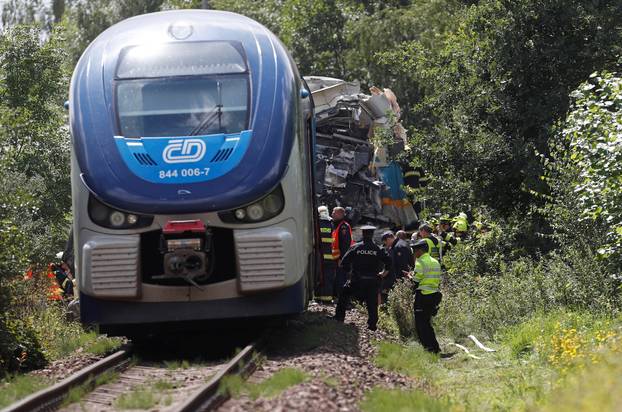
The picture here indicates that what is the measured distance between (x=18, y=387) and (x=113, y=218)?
2.02m

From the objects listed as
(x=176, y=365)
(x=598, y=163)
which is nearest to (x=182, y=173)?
(x=176, y=365)

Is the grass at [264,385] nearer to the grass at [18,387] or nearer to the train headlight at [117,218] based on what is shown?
the grass at [18,387]

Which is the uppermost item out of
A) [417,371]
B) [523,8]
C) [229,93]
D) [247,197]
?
[523,8]

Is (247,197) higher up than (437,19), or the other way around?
(437,19)

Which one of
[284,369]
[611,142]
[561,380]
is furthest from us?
[611,142]

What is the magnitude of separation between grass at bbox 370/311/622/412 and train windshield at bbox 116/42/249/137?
2965 mm

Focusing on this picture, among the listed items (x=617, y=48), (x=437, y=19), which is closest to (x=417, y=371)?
(x=617, y=48)

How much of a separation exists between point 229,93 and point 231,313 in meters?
2.24

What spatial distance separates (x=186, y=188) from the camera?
11367 millimetres

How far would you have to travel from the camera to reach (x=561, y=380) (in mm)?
9492

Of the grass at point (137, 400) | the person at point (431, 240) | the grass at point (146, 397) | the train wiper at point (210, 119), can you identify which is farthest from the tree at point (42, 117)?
the grass at point (137, 400)

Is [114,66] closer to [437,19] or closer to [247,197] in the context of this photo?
[247,197]

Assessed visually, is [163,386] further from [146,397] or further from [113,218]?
[113,218]

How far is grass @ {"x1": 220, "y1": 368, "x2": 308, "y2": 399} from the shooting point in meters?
9.05
